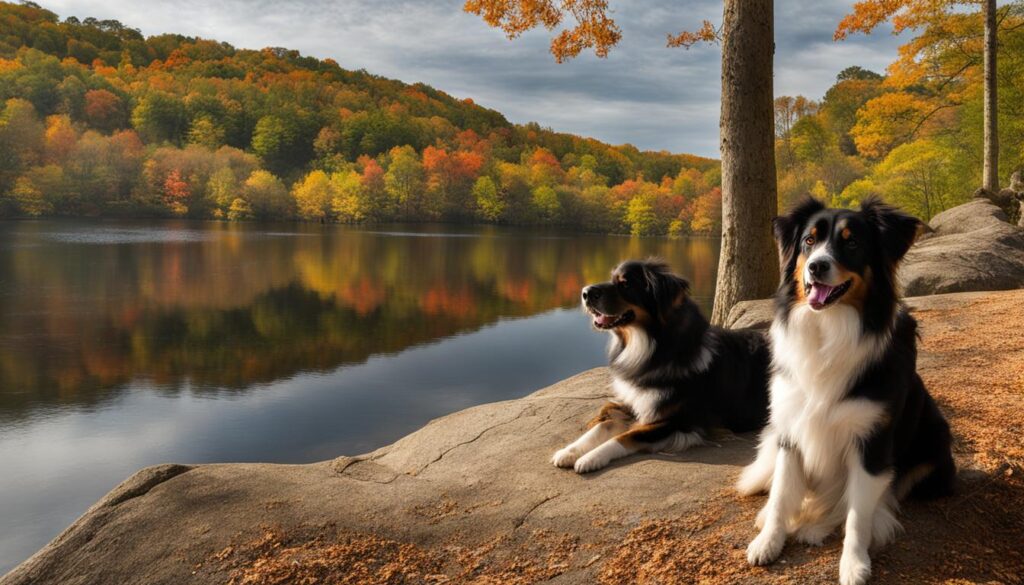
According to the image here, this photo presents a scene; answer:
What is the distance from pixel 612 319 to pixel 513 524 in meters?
1.58

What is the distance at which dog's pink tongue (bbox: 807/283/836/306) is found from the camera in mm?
2771

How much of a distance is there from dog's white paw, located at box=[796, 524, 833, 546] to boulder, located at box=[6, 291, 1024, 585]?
0.04 meters

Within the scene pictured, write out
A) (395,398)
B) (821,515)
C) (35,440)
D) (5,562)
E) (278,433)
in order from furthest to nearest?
(395,398)
(278,433)
(35,440)
(5,562)
(821,515)

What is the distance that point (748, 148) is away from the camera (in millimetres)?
8578

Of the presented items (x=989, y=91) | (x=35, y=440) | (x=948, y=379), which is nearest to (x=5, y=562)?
(x=35, y=440)

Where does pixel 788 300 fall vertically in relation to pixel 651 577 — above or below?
above

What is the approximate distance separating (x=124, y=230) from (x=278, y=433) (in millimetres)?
50195

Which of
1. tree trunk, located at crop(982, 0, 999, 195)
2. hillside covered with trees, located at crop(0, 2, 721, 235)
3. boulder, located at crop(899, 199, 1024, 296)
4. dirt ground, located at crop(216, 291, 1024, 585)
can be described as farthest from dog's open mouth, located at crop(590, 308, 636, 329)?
hillside covered with trees, located at crop(0, 2, 721, 235)

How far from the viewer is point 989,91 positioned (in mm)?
16234

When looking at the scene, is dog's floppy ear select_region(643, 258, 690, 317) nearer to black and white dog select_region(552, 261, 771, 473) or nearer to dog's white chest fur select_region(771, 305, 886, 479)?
black and white dog select_region(552, 261, 771, 473)

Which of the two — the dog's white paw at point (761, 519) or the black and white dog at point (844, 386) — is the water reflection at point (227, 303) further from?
the black and white dog at point (844, 386)

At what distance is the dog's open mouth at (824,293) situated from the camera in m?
2.77

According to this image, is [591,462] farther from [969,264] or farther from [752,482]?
[969,264]

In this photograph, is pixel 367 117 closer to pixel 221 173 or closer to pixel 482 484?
pixel 221 173
